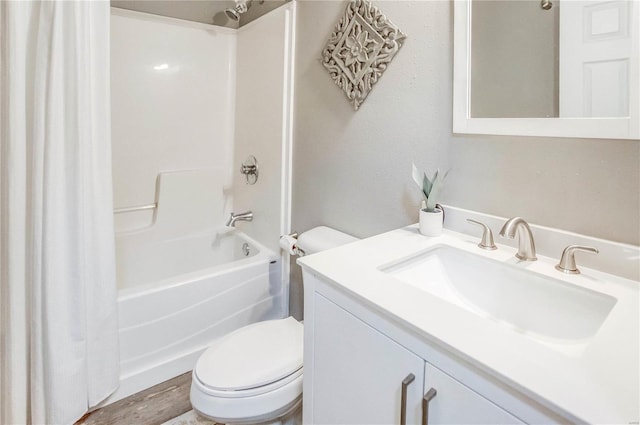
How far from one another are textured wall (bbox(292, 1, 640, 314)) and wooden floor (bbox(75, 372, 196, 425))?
788 millimetres

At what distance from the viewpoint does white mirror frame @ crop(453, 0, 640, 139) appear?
0.81 meters

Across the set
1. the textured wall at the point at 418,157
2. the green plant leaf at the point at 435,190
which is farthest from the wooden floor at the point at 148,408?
the green plant leaf at the point at 435,190

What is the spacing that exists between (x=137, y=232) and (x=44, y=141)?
1.03 m

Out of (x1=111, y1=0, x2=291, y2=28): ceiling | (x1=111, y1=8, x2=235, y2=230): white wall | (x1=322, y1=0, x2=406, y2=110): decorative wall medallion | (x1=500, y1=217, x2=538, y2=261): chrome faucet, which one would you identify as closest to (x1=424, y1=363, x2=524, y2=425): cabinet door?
(x1=500, y1=217, x2=538, y2=261): chrome faucet

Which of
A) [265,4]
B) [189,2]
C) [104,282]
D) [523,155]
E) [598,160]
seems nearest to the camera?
[598,160]

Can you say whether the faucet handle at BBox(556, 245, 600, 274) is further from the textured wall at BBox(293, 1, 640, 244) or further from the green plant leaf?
the green plant leaf

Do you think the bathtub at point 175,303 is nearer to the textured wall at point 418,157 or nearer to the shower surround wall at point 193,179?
the shower surround wall at point 193,179

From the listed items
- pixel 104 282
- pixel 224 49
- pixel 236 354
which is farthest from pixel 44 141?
pixel 224 49

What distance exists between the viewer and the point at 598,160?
0.88 meters

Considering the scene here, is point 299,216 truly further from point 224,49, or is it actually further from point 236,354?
point 224,49

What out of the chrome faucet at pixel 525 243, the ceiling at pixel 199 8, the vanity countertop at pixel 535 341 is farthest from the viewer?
the ceiling at pixel 199 8

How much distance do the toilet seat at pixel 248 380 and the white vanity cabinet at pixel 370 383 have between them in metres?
0.19

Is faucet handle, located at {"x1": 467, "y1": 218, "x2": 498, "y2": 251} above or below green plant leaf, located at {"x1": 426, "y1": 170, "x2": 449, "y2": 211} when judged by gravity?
below

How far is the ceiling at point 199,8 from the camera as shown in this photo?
2055mm
